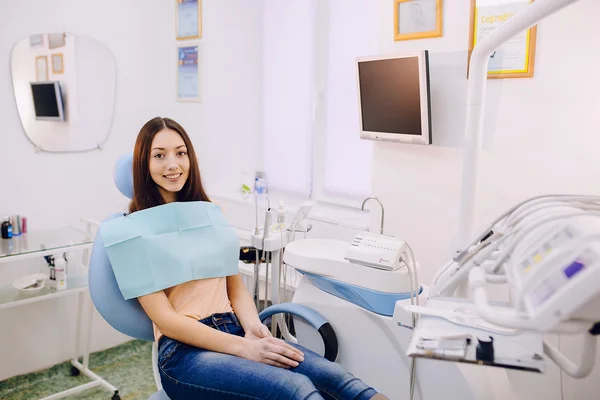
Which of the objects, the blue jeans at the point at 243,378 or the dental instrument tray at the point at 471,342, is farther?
the blue jeans at the point at 243,378

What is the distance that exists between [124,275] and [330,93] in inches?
66.8

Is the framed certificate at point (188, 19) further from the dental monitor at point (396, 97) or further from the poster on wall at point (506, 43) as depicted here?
the poster on wall at point (506, 43)

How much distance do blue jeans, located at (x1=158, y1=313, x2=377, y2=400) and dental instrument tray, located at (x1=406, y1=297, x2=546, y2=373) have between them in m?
0.43

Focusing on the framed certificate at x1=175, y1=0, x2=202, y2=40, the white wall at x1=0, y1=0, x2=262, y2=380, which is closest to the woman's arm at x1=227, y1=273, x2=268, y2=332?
the white wall at x1=0, y1=0, x2=262, y2=380

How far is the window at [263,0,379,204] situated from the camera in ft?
9.28

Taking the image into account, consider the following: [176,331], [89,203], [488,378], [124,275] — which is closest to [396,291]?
[488,378]

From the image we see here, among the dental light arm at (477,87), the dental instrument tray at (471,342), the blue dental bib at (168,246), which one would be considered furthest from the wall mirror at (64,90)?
the dental instrument tray at (471,342)

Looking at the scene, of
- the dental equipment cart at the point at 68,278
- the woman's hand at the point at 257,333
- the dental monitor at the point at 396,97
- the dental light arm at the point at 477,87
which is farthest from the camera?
the dental equipment cart at the point at 68,278

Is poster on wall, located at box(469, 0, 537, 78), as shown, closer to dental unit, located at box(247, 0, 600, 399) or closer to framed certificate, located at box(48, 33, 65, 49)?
dental unit, located at box(247, 0, 600, 399)

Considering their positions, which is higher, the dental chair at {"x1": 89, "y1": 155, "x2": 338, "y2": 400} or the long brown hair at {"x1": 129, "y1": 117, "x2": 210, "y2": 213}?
the long brown hair at {"x1": 129, "y1": 117, "x2": 210, "y2": 213}

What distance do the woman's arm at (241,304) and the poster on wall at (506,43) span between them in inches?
44.7

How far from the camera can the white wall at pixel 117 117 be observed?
258cm

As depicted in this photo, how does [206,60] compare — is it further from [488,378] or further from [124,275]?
[488,378]

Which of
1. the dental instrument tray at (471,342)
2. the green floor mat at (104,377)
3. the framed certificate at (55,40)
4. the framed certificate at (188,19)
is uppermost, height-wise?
the framed certificate at (188,19)
